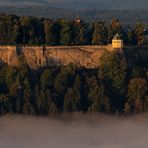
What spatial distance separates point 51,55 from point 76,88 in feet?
7.61

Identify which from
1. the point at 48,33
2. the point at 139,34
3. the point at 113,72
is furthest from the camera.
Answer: the point at 139,34

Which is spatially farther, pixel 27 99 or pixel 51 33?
pixel 51 33

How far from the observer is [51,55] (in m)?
37.2

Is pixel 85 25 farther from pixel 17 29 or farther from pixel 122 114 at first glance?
pixel 122 114

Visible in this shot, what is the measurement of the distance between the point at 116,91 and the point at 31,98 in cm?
305

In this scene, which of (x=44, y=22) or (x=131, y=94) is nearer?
(x=131, y=94)

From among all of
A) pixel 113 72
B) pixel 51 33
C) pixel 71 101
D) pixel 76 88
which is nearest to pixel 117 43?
pixel 113 72

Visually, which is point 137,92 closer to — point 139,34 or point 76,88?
point 76,88

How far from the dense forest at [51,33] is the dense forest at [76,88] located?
1622 mm

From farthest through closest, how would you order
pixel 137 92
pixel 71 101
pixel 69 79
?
pixel 69 79 < pixel 137 92 < pixel 71 101

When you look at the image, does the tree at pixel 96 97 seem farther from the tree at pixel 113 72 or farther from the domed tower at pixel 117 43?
the domed tower at pixel 117 43

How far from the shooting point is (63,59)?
37.2 meters

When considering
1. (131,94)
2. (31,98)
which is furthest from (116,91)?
(31,98)

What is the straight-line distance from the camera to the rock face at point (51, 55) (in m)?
37.0
